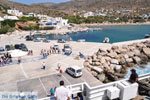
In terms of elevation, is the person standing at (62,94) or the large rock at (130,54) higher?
the person standing at (62,94)

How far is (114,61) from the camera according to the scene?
73.2 ft

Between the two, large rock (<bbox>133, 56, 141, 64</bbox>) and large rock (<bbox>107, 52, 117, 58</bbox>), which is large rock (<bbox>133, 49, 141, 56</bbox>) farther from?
large rock (<bbox>107, 52, 117, 58</bbox>)

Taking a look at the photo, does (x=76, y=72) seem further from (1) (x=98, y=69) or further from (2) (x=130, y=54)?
(2) (x=130, y=54)

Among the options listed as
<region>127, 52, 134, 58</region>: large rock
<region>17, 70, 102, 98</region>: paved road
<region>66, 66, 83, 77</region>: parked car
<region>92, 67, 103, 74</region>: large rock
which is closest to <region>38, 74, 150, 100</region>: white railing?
<region>17, 70, 102, 98</region>: paved road

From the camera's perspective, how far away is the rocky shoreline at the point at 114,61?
18.5 metres

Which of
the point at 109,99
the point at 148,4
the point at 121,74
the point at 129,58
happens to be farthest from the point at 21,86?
the point at 148,4

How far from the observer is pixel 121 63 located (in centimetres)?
2305

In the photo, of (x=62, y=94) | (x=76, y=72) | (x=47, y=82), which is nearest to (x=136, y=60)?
(x=76, y=72)

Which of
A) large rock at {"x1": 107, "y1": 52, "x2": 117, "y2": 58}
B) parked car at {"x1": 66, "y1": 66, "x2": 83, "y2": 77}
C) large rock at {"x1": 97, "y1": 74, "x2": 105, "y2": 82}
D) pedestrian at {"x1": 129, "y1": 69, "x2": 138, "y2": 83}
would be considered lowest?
large rock at {"x1": 97, "y1": 74, "x2": 105, "y2": 82}

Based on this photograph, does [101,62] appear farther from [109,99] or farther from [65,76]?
[109,99]

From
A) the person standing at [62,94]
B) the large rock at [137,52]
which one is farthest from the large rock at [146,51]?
the person standing at [62,94]

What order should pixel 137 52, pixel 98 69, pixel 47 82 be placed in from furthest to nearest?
pixel 137 52 → pixel 98 69 → pixel 47 82

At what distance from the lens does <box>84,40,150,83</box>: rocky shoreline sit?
18.5 meters

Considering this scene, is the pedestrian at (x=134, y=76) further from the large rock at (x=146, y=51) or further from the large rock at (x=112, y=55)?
the large rock at (x=146, y=51)
